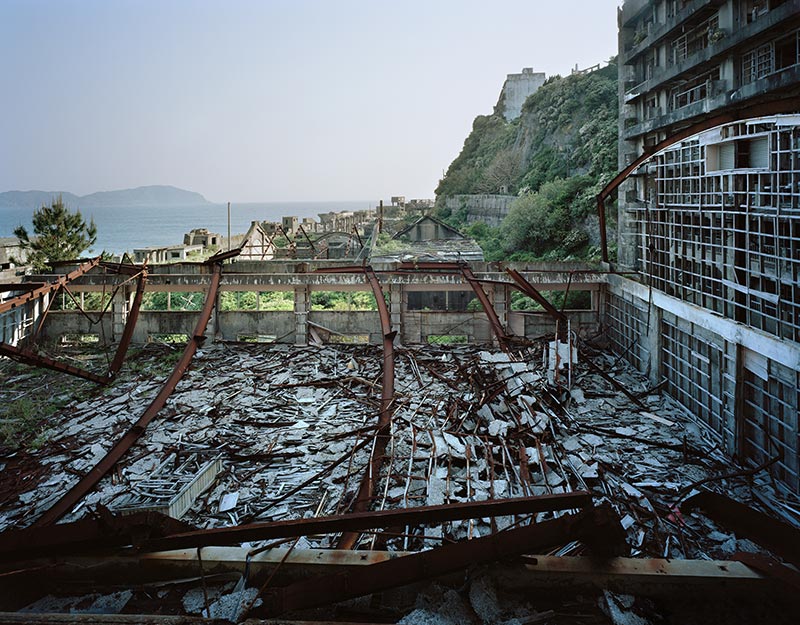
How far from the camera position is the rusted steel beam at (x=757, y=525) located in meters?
4.83

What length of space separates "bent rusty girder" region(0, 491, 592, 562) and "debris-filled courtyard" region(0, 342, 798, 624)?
34 mm

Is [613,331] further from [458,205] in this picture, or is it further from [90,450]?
[458,205]

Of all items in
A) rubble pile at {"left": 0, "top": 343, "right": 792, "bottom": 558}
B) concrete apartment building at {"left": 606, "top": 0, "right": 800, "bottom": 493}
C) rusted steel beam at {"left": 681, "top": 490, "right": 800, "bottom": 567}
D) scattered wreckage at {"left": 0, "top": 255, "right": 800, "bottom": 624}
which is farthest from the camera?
concrete apartment building at {"left": 606, "top": 0, "right": 800, "bottom": 493}

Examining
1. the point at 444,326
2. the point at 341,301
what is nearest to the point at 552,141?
the point at 341,301

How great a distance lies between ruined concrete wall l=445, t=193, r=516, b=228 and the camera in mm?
46656

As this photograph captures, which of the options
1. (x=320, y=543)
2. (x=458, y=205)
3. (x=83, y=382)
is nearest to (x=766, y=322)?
(x=320, y=543)

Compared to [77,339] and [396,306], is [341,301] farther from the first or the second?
[77,339]

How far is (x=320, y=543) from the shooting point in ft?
22.5

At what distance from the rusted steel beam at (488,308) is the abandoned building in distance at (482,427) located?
103 millimetres

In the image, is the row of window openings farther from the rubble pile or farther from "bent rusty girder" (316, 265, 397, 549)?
"bent rusty girder" (316, 265, 397, 549)

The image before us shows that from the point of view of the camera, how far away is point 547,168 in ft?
151

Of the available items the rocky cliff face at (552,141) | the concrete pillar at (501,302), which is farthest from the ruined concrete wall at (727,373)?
the rocky cliff face at (552,141)

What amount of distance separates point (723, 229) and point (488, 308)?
5337mm

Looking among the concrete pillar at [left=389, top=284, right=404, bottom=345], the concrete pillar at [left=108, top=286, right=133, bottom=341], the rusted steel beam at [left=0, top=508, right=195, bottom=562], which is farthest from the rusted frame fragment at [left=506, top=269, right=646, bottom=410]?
the concrete pillar at [left=108, top=286, right=133, bottom=341]
